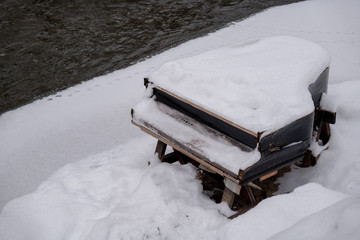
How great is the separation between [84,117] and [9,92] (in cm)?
196

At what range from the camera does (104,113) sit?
6141 millimetres

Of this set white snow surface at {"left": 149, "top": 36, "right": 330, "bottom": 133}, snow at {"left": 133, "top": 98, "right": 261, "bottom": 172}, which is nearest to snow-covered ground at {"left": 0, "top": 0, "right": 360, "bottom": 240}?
snow at {"left": 133, "top": 98, "right": 261, "bottom": 172}

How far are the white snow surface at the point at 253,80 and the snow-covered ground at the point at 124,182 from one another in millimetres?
732

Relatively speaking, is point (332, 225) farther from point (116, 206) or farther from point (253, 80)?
point (116, 206)

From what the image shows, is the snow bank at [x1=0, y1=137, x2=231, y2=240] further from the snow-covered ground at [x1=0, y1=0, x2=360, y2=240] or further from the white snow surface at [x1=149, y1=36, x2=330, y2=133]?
the white snow surface at [x1=149, y1=36, x2=330, y2=133]

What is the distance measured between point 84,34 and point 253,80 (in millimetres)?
6856

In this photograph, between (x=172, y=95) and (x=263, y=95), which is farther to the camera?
(x=172, y=95)

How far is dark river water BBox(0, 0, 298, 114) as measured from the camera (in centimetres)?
745

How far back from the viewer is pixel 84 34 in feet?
Answer: 30.7

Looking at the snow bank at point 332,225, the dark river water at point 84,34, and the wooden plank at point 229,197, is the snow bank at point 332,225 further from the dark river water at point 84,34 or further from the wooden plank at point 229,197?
the dark river water at point 84,34

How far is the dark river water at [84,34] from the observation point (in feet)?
24.4

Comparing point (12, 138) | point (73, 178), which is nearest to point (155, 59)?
point (12, 138)

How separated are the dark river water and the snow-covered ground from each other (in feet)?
2.61

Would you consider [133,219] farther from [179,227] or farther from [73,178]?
[73,178]
